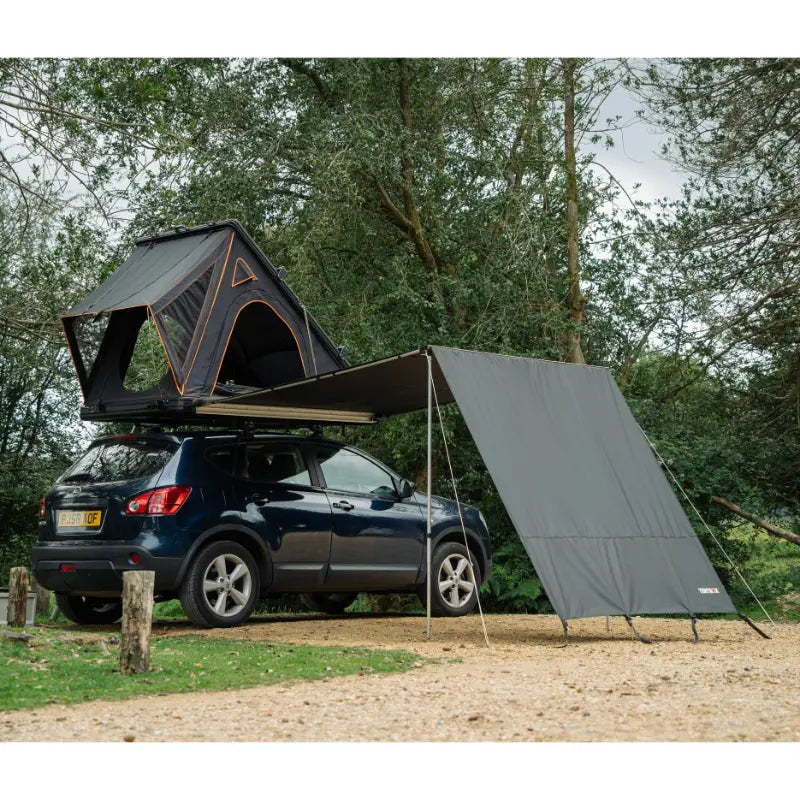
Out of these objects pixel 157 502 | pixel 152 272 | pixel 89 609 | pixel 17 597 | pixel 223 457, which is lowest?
pixel 89 609

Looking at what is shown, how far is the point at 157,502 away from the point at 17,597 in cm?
179

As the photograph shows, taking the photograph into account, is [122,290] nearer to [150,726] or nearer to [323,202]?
[323,202]

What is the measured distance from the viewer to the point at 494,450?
29.2 feet

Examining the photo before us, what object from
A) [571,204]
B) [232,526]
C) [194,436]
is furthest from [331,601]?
[571,204]

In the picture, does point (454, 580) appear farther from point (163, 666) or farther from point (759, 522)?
point (759, 522)

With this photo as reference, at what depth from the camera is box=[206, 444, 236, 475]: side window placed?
32.3ft

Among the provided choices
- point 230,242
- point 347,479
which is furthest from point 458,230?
point 347,479

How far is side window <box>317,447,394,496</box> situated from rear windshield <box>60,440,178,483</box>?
1.60m

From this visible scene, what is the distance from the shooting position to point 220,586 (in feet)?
31.8

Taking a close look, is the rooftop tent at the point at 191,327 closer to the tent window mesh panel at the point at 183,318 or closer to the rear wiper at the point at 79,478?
the tent window mesh panel at the point at 183,318

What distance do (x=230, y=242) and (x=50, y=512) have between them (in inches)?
132

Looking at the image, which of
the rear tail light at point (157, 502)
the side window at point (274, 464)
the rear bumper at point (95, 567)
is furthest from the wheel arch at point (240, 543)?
the side window at point (274, 464)

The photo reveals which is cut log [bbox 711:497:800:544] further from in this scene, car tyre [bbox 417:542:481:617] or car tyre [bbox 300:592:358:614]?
car tyre [bbox 300:592:358:614]

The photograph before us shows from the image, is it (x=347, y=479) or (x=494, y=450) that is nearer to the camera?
(x=494, y=450)
